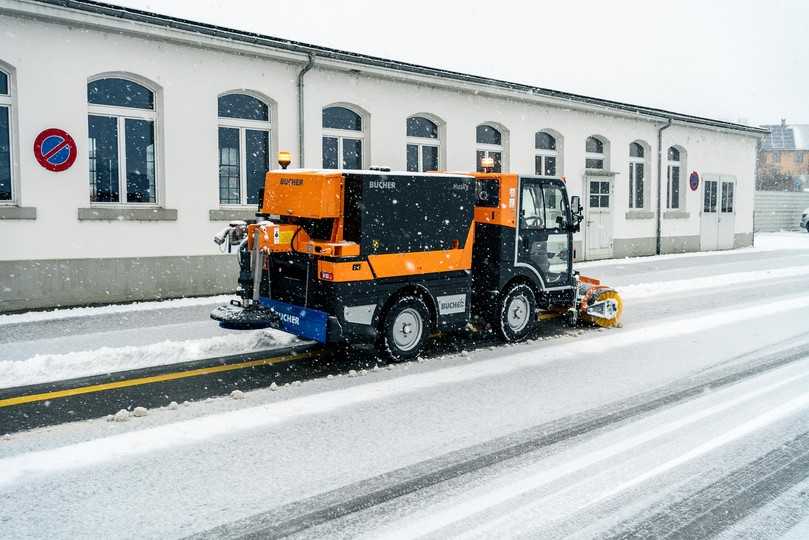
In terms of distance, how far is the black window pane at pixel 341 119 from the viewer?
1576cm

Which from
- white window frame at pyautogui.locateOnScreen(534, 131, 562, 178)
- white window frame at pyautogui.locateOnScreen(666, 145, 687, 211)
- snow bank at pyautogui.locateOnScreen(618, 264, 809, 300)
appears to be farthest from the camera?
white window frame at pyautogui.locateOnScreen(666, 145, 687, 211)

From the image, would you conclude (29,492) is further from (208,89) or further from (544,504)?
(208,89)

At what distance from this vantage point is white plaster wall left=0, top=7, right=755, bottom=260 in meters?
11.6

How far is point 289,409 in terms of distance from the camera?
6238mm

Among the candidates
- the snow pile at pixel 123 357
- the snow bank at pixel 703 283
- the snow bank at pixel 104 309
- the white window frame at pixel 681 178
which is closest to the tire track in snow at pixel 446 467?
the snow pile at pixel 123 357

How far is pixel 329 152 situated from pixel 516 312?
774 cm

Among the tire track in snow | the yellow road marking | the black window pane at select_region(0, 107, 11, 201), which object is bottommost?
the tire track in snow

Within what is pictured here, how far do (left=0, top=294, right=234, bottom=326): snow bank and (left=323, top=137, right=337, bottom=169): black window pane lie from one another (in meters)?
3.96

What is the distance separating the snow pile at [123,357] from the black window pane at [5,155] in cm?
480

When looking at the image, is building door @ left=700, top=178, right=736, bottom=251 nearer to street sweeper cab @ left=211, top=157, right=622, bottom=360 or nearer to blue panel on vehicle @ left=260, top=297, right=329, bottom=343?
street sweeper cab @ left=211, top=157, right=622, bottom=360

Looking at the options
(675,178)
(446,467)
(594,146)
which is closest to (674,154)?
(675,178)

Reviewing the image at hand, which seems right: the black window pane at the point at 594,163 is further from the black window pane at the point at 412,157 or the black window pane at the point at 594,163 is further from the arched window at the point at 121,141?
the arched window at the point at 121,141

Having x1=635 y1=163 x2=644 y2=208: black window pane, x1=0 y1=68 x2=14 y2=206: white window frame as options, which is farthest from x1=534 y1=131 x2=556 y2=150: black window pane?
x1=0 y1=68 x2=14 y2=206: white window frame

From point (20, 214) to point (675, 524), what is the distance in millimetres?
11006
